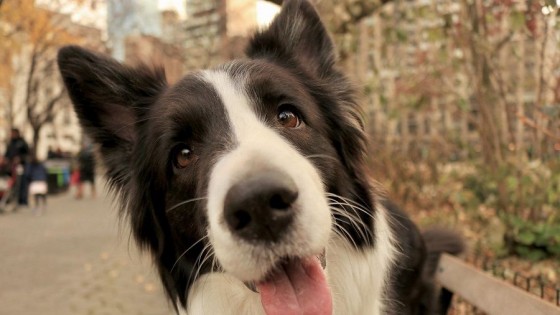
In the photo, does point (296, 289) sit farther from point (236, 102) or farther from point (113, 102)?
point (113, 102)

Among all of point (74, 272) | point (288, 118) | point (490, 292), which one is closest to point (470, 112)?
point (490, 292)

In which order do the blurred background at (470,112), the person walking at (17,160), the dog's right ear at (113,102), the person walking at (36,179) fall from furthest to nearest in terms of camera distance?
the person walking at (36,179), the person walking at (17,160), the blurred background at (470,112), the dog's right ear at (113,102)

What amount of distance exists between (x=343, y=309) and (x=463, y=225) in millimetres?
5083

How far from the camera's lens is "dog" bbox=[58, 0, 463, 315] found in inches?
85.8

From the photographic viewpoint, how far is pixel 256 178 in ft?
6.51

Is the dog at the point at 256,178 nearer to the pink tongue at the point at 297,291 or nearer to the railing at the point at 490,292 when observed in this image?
the pink tongue at the point at 297,291

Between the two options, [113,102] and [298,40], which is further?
[298,40]

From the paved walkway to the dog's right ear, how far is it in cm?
41

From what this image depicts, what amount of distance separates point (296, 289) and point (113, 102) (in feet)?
5.41

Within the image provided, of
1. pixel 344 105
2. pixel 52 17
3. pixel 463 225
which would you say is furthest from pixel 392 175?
pixel 52 17

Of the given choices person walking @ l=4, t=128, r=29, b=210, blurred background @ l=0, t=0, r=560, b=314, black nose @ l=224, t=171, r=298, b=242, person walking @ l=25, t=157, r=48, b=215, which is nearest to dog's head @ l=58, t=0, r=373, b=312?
black nose @ l=224, t=171, r=298, b=242

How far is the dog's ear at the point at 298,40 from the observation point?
10.9ft

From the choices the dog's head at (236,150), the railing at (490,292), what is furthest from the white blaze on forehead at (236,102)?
the railing at (490,292)

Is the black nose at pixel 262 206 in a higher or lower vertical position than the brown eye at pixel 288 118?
lower
